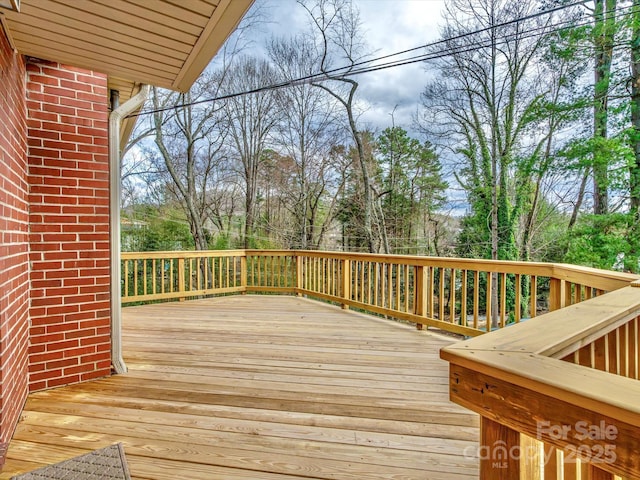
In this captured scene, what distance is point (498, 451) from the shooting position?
28.2 inches

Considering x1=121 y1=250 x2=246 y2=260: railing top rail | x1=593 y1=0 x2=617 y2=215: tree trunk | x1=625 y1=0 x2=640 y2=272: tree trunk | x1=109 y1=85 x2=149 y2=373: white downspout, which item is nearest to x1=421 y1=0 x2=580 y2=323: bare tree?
x1=593 y1=0 x2=617 y2=215: tree trunk

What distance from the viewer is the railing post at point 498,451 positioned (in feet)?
2.28

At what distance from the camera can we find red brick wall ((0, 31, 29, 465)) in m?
1.66

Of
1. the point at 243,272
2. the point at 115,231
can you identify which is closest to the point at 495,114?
the point at 243,272

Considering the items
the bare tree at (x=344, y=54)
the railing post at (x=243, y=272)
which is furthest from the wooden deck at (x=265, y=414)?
the bare tree at (x=344, y=54)

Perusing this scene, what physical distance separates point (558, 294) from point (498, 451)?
254cm

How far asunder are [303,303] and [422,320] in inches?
85.2

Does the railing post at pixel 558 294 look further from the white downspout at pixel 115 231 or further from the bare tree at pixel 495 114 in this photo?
the bare tree at pixel 495 114

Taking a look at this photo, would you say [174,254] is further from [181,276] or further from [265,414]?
[265,414]

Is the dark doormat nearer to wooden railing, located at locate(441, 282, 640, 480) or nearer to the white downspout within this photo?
the white downspout

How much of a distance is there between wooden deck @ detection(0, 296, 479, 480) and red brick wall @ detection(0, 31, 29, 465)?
9.2 inches

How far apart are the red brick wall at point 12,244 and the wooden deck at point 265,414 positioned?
233 millimetres

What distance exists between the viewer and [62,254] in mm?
2365

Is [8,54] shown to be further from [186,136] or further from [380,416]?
[186,136]
